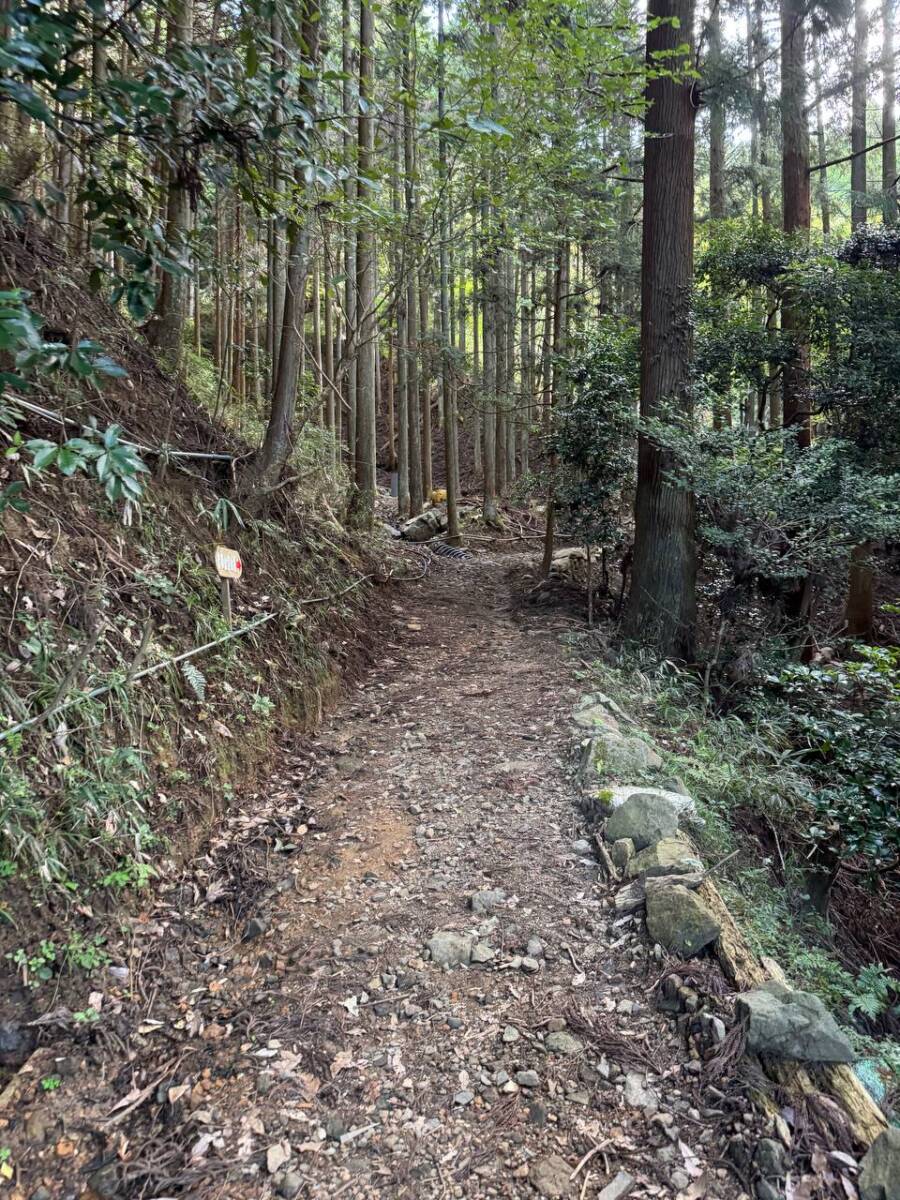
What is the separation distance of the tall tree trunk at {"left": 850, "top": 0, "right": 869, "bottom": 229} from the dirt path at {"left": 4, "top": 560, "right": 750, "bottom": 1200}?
8711 millimetres

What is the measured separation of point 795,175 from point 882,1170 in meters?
9.98

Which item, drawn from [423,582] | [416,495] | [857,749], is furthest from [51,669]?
[416,495]

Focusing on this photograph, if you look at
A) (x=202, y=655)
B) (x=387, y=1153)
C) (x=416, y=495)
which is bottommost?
(x=387, y=1153)

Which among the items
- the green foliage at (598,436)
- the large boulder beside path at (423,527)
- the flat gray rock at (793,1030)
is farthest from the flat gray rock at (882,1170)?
the large boulder beside path at (423,527)

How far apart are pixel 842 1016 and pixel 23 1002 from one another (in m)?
3.04

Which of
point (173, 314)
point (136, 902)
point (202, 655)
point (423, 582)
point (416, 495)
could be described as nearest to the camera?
point (136, 902)

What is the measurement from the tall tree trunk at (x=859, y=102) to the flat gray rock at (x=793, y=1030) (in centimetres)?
878

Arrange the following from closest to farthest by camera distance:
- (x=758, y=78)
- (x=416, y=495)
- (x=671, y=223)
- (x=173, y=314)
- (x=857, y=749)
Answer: (x=857, y=749)
(x=173, y=314)
(x=671, y=223)
(x=758, y=78)
(x=416, y=495)

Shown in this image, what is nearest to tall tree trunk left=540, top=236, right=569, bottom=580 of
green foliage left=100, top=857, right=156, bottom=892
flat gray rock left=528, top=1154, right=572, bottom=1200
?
green foliage left=100, top=857, right=156, bottom=892

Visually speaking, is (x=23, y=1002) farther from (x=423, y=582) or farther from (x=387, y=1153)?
(x=423, y=582)

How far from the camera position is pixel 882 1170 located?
1.65 meters

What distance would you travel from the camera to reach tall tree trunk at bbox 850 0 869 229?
841 centimetres

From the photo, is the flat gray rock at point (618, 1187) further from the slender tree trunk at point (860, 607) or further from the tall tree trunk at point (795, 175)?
the slender tree trunk at point (860, 607)

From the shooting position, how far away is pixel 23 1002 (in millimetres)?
2105
